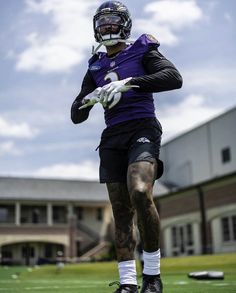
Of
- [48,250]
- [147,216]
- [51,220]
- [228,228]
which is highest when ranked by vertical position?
[51,220]

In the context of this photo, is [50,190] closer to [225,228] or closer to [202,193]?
[202,193]

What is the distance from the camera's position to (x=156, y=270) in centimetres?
381

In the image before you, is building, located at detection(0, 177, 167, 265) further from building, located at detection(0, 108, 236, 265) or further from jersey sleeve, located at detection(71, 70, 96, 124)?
jersey sleeve, located at detection(71, 70, 96, 124)

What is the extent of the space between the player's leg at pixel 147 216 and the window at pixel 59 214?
2297 inches

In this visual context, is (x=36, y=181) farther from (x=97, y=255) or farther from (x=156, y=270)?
(x=156, y=270)

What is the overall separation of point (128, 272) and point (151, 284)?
0.82ft

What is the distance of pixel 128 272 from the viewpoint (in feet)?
12.9

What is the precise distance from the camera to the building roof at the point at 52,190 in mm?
59281

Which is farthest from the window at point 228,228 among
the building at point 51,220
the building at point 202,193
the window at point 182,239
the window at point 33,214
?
the window at point 33,214

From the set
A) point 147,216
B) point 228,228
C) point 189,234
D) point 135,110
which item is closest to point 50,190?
point 189,234

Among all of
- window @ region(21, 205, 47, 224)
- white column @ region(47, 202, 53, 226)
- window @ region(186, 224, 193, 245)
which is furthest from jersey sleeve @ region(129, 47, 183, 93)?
window @ region(21, 205, 47, 224)

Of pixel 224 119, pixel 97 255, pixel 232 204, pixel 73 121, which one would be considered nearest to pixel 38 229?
pixel 97 255

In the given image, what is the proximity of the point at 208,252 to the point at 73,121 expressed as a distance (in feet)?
107

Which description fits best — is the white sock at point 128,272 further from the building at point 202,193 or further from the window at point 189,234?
the window at point 189,234
